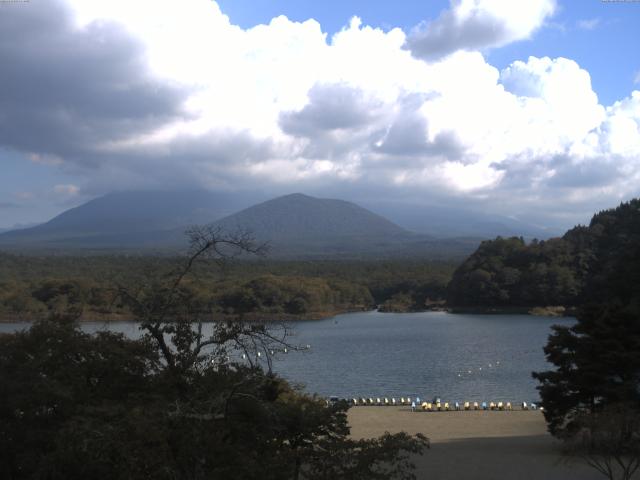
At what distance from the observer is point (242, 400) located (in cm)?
587

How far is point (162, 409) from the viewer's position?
5.39m

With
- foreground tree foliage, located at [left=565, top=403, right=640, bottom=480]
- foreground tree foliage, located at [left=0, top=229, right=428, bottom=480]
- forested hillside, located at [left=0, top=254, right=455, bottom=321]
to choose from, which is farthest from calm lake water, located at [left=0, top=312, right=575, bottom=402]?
foreground tree foliage, located at [left=0, top=229, right=428, bottom=480]

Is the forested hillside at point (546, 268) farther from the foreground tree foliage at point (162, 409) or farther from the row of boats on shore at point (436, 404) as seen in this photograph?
the foreground tree foliage at point (162, 409)

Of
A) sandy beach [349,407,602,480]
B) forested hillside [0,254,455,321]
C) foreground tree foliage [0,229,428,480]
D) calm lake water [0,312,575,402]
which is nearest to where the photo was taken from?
foreground tree foliage [0,229,428,480]

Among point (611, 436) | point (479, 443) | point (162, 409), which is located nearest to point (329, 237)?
point (479, 443)

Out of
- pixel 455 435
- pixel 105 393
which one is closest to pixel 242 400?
pixel 105 393

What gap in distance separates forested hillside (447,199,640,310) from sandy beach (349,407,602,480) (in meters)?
32.6

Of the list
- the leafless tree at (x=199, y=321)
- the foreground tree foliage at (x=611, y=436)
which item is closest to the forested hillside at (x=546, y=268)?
the foreground tree foliage at (x=611, y=436)

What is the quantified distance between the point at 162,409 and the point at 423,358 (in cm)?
2576

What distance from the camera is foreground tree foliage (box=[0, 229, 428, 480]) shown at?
16.7 ft

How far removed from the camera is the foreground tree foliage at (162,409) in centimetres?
510

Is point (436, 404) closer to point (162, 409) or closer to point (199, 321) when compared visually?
point (199, 321)

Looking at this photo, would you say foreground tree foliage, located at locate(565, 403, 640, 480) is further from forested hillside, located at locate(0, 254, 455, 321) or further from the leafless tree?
forested hillside, located at locate(0, 254, 455, 321)

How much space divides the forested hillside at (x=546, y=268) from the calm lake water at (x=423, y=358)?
5109 millimetres
